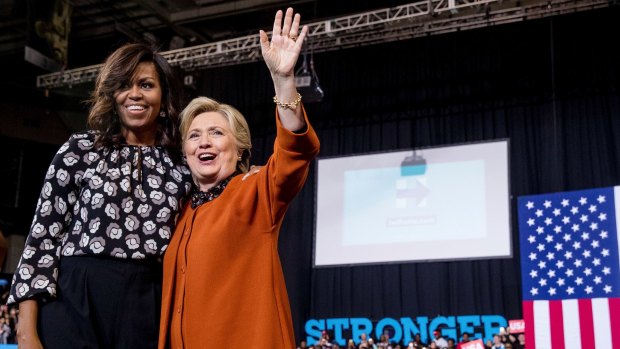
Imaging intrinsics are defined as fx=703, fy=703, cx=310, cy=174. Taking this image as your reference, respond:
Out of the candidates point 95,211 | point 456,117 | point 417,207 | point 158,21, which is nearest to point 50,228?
point 95,211

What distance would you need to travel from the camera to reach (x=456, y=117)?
11.5m

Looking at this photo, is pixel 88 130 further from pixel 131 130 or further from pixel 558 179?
pixel 558 179

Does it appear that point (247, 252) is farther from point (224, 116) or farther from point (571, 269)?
point (571, 269)

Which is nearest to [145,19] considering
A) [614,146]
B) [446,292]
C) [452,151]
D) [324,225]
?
[324,225]

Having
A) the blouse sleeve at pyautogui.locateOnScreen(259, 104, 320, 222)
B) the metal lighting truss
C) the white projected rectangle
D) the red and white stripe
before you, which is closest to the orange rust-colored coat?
the blouse sleeve at pyautogui.locateOnScreen(259, 104, 320, 222)

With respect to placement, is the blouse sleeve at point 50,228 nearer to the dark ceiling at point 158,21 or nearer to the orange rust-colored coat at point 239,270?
the orange rust-colored coat at point 239,270

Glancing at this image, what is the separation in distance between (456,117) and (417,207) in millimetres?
1749

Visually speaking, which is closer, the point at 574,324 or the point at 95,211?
the point at 95,211


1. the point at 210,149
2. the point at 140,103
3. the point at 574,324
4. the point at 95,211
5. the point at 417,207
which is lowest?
the point at 574,324

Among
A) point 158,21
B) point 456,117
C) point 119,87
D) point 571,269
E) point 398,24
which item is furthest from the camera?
point 158,21

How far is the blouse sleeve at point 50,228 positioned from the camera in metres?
1.55

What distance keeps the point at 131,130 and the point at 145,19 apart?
10.5 metres

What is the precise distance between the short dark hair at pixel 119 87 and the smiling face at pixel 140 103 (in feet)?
0.05

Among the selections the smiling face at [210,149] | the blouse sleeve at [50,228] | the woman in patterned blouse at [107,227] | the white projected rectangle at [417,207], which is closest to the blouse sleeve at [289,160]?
the smiling face at [210,149]
